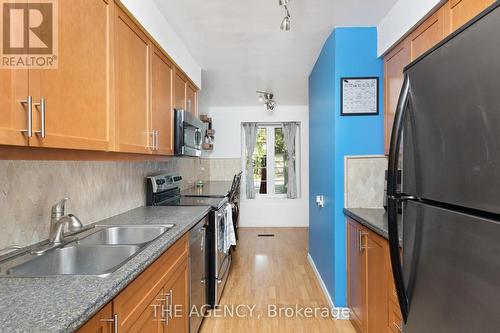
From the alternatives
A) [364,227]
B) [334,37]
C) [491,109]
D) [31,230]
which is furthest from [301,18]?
[31,230]

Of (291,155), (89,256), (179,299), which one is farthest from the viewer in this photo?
(291,155)

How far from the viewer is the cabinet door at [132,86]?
1504 mm

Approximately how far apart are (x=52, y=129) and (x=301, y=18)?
1.95m

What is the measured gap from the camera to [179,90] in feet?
8.61

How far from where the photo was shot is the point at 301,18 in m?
2.18

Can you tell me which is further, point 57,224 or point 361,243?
point 361,243

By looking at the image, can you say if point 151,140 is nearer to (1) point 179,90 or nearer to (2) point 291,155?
(1) point 179,90

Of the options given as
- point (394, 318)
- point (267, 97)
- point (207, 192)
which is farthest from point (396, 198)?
point (267, 97)

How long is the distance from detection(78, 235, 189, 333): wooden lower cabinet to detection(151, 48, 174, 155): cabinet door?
0.87m

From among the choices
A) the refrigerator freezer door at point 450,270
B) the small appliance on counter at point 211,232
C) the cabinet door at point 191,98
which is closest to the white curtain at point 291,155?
the cabinet door at point 191,98

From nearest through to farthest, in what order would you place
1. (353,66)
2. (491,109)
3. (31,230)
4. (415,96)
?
(491,109) → (415,96) → (31,230) → (353,66)

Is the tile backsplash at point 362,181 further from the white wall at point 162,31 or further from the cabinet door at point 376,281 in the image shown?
Result: the white wall at point 162,31

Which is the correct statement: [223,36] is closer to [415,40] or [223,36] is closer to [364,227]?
[415,40]

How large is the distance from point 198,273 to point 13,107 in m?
1.61
